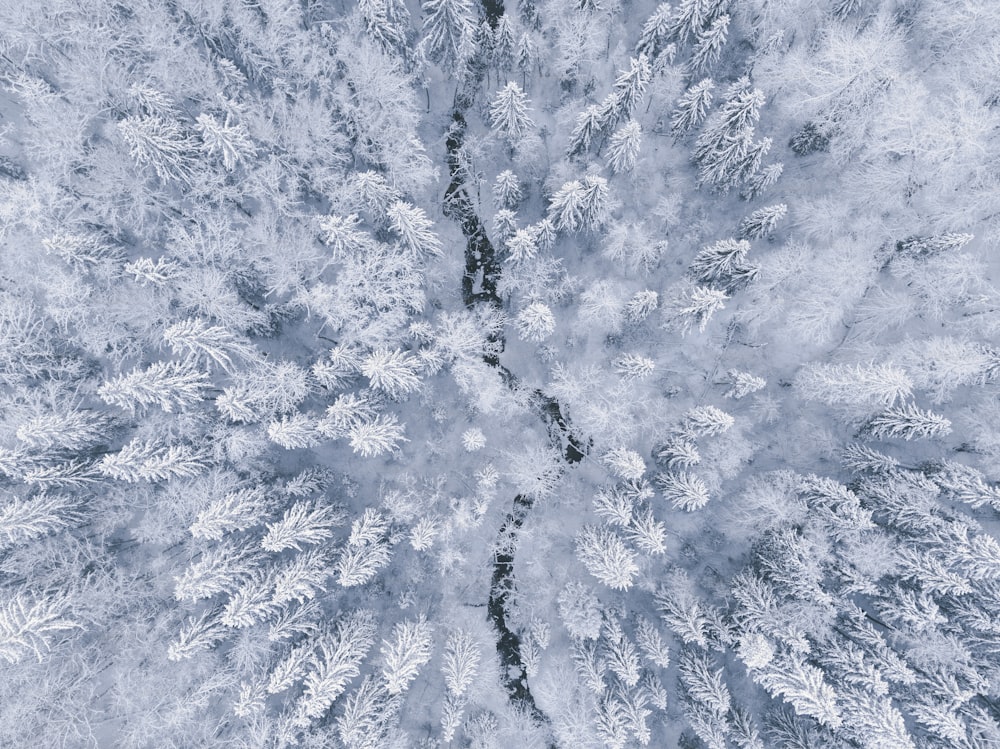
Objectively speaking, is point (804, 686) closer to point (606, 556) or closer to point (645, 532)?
point (645, 532)

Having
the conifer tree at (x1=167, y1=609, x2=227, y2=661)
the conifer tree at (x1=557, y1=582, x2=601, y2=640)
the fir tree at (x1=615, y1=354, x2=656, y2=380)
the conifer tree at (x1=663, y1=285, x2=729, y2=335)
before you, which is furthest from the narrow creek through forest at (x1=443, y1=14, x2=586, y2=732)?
the conifer tree at (x1=167, y1=609, x2=227, y2=661)

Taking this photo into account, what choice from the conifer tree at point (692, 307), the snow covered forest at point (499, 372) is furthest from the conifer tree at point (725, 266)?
the conifer tree at point (692, 307)

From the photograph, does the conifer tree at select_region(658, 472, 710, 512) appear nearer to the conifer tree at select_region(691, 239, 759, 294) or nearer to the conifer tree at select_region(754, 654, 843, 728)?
the conifer tree at select_region(754, 654, 843, 728)

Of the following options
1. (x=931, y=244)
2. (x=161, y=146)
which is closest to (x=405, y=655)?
→ (x=161, y=146)

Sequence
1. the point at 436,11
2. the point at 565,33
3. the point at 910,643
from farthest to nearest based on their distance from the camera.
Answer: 1. the point at 565,33
2. the point at 436,11
3. the point at 910,643

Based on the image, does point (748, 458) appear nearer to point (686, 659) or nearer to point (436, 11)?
point (686, 659)

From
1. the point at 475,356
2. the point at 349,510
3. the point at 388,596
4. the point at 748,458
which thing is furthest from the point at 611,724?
the point at 475,356
